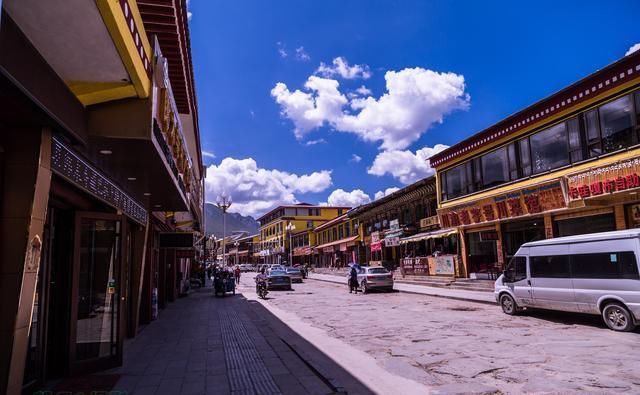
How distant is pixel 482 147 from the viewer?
24.9 meters

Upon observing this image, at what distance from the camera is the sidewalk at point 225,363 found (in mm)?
7039

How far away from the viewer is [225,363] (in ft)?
28.5

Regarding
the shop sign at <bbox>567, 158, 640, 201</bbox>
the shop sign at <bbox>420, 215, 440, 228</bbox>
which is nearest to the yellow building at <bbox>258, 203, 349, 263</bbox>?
the shop sign at <bbox>420, 215, 440, 228</bbox>

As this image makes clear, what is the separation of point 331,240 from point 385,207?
2147 cm

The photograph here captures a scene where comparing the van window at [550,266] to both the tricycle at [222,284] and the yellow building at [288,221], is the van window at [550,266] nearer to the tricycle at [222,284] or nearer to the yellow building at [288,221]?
the tricycle at [222,284]

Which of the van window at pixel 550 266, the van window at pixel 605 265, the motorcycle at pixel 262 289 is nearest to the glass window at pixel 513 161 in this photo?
the van window at pixel 550 266

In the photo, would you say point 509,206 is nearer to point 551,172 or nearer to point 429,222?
point 551,172

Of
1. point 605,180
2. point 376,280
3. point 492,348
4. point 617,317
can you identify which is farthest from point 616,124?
point 376,280

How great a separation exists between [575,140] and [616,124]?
195 centimetres

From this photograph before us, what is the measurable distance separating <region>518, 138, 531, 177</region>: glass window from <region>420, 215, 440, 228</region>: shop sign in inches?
340

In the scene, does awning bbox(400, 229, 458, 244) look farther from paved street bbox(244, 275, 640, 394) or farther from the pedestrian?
paved street bbox(244, 275, 640, 394)

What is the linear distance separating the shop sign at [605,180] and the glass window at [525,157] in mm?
3574

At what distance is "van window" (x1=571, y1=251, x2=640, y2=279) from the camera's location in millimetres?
10969

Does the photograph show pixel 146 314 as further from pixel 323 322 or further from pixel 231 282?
pixel 231 282
